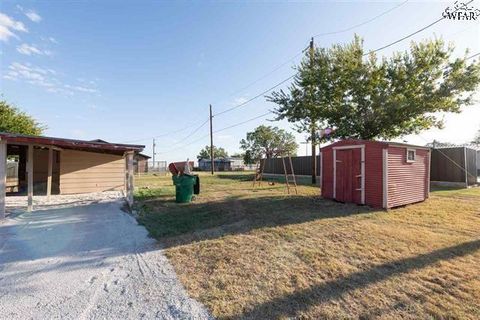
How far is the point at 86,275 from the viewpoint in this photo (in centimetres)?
347

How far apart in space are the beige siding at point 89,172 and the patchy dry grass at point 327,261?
20.7 ft

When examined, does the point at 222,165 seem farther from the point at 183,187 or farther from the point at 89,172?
the point at 183,187

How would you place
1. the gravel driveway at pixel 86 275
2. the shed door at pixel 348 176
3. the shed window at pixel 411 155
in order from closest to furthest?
the gravel driveway at pixel 86 275
the shed door at pixel 348 176
the shed window at pixel 411 155

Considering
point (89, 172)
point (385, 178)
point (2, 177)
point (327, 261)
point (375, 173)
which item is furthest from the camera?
point (89, 172)

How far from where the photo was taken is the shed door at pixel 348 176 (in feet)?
27.4

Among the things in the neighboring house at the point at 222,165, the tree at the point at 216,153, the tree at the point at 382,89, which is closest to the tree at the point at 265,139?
the neighboring house at the point at 222,165

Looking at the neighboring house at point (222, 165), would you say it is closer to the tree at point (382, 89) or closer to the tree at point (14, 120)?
the tree at point (14, 120)

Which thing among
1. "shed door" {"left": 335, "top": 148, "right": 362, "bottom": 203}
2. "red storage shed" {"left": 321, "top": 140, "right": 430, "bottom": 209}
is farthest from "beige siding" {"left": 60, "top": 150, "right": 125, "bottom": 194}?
"shed door" {"left": 335, "top": 148, "right": 362, "bottom": 203}

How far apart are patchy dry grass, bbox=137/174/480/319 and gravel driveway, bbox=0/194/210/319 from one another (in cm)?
32

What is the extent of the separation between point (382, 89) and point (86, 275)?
1290 cm

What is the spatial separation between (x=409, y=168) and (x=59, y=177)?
13457 millimetres

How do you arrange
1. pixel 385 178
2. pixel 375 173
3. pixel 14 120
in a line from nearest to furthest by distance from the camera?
pixel 385 178 < pixel 375 173 < pixel 14 120

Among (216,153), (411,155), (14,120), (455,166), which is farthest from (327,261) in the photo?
(216,153)

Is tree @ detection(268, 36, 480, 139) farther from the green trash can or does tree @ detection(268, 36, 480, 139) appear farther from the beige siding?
the beige siding
